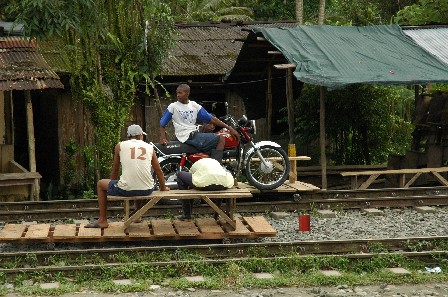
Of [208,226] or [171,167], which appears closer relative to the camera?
[208,226]

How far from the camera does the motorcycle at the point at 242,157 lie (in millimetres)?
14211

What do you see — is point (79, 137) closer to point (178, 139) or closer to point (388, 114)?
point (178, 139)

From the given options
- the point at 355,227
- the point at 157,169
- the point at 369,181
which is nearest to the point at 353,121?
the point at 369,181

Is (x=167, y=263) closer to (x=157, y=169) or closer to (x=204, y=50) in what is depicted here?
(x=157, y=169)

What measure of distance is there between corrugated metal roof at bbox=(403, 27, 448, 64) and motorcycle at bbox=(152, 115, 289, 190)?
4935 mm

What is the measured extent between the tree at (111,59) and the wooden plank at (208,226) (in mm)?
4768

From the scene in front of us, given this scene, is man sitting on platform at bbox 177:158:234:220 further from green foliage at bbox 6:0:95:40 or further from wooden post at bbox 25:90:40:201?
wooden post at bbox 25:90:40:201

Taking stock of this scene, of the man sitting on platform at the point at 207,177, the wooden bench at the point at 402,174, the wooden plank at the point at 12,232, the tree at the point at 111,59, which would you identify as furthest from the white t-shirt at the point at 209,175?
the wooden bench at the point at 402,174

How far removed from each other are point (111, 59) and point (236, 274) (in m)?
8.01

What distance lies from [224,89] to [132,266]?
11411 millimetres

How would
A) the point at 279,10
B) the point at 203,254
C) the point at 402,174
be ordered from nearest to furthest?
1. the point at 203,254
2. the point at 402,174
3. the point at 279,10

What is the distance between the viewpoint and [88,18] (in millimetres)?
16578

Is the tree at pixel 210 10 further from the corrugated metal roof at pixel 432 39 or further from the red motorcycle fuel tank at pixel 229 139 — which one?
the red motorcycle fuel tank at pixel 229 139

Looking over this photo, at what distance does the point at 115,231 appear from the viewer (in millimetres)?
11992
